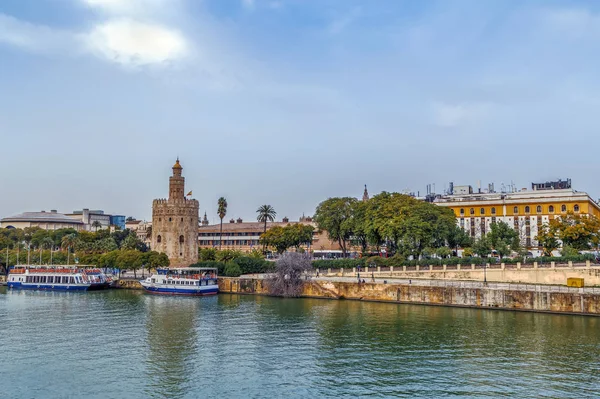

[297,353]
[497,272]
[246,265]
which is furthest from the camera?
[246,265]

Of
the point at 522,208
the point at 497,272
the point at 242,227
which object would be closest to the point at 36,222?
the point at 242,227

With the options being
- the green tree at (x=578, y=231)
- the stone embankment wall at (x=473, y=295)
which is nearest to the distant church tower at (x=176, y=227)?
the stone embankment wall at (x=473, y=295)

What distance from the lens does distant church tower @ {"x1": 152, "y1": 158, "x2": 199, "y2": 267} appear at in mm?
102938

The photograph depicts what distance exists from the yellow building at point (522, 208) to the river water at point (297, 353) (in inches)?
1910

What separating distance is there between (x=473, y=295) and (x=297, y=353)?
1199 inches

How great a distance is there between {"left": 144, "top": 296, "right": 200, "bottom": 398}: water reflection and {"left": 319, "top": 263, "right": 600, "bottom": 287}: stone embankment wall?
25.9m

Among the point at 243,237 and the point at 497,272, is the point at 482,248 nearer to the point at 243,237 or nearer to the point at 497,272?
the point at 497,272

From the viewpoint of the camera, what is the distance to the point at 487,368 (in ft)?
114

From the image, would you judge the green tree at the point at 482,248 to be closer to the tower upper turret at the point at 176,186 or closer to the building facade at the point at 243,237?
the building facade at the point at 243,237

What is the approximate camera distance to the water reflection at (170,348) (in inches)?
1252

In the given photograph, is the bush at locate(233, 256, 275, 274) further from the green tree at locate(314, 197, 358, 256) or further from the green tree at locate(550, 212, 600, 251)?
the green tree at locate(550, 212, 600, 251)

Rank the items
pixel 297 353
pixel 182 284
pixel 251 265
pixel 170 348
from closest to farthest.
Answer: pixel 297 353
pixel 170 348
pixel 182 284
pixel 251 265

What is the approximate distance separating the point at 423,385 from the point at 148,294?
58557 mm

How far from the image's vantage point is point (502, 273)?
69.7 m
